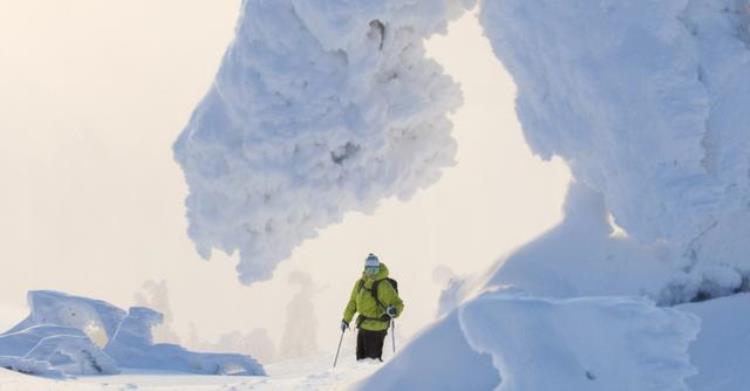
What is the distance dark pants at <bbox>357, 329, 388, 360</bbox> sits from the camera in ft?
39.2

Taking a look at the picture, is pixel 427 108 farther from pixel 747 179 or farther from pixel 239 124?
pixel 747 179

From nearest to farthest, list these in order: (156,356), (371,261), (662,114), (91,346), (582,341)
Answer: (582,341)
(662,114)
(371,261)
(91,346)
(156,356)

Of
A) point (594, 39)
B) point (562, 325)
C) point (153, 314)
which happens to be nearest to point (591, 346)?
point (562, 325)

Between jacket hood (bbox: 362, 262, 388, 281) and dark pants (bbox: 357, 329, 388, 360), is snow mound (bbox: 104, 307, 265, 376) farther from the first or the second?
jacket hood (bbox: 362, 262, 388, 281)

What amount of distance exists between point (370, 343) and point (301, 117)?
4113 millimetres

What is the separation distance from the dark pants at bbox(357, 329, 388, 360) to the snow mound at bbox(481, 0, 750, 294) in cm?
474

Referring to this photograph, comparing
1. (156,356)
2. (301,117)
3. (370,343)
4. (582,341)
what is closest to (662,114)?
(582,341)

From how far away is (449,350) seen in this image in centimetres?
695

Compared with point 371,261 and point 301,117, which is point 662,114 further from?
point 371,261

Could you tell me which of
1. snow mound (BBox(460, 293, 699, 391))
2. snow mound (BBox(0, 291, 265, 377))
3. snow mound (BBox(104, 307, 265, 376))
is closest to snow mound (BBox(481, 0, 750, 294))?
snow mound (BBox(460, 293, 699, 391))

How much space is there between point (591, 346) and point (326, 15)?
4140 millimetres

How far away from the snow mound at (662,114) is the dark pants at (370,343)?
15.5ft

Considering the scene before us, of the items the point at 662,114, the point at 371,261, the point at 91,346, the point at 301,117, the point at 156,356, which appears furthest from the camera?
the point at 156,356

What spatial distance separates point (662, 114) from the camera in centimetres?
729
